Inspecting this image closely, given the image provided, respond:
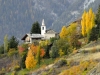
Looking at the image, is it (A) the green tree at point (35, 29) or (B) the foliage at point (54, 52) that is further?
(A) the green tree at point (35, 29)

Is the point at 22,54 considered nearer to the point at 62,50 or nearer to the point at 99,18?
the point at 62,50

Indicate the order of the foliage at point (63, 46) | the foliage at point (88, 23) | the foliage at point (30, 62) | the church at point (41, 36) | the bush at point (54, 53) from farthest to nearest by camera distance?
the church at point (41, 36) → the foliage at point (88, 23) → the foliage at point (63, 46) → the bush at point (54, 53) → the foliage at point (30, 62)

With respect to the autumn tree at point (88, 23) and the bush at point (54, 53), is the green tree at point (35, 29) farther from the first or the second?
the bush at point (54, 53)

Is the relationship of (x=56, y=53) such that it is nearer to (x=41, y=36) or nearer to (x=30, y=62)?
(x=30, y=62)

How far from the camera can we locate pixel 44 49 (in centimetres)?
11306

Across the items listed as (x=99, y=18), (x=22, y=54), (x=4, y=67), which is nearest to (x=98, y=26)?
(x=99, y=18)

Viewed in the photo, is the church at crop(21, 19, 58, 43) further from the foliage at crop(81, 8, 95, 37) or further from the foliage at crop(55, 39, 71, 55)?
the foliage at crop(55, 39, 71, 55)

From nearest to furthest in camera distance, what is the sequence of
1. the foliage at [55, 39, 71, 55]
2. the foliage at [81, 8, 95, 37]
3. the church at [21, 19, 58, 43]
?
the foliage at [55, 39, 71, 55], the foliage at [81, 8, 95, 37], the church at [21, 19, 58, 43]

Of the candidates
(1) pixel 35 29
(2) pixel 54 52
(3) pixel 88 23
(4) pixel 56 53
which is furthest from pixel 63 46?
(1) pixel 35 29

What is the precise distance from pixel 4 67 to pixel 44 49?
19454 mm

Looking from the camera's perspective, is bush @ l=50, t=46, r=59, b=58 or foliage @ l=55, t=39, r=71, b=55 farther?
foliage @ l=55, t=39, r=71, b=55

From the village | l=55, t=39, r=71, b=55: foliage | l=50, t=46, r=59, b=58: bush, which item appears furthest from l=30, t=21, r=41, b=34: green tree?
l=50, t=46, r=59, b=58: bush

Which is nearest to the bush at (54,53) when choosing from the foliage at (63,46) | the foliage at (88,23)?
the foliage at (63,46)

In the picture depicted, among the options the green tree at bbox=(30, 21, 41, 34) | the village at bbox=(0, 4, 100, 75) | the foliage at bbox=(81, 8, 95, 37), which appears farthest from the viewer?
the green tree at bbox=(30, 21, 41, 34)
